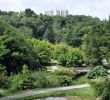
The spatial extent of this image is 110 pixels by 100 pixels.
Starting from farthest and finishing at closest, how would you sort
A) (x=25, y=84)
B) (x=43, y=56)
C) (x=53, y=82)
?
(x=43, y=56), (x=53, y=82), (x=25, y=84)

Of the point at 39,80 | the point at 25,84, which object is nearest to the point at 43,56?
the point at 39,80

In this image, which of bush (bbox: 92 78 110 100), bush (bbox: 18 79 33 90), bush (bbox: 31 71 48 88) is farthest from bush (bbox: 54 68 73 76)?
bush (bbox: 92 78 110 100)

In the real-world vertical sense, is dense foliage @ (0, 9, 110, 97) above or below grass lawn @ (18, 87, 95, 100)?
above

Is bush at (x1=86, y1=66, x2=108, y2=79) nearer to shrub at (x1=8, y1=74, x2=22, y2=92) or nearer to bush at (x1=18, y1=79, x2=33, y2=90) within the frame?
bush at (x1=18, y1=79, x2=33, y2=90)

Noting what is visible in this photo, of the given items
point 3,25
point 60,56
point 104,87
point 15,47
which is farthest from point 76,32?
point 104,87

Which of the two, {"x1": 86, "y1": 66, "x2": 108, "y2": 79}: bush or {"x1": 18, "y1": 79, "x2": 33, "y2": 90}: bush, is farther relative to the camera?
{"x1": 86, "y1": 66, "x2": 108, "y2": 79}: bush

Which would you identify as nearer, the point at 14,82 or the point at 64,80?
the point at 14,82

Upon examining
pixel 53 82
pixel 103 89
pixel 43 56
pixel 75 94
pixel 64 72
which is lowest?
pixel 75 94

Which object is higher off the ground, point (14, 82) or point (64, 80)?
point (14, 82)

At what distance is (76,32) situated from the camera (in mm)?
73375

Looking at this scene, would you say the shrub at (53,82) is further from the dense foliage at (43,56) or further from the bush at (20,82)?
the bush at (20,82)

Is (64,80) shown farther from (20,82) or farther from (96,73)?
(20,82)

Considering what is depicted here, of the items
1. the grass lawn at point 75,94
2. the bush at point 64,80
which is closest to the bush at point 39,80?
the bush at point 64,80

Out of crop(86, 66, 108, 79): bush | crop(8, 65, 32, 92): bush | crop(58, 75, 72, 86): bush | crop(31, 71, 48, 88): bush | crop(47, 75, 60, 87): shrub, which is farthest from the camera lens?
crop(86, 66, 108, 79): bush
